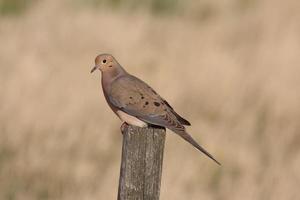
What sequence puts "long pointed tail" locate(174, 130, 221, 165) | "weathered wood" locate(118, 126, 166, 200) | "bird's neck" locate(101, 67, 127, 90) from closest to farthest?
"weathered wood" locate(118, 126, 166, 200)
"long pointed tail" locate(174, 130, 221, 165)
"bird's neck" locate(101, 67, 127, 90)

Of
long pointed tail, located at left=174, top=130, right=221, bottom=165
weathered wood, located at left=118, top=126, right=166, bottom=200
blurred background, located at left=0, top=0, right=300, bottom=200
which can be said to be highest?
blurred background, located at left=0, top=0, right=300, bottom=200

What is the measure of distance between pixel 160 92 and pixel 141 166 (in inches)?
242

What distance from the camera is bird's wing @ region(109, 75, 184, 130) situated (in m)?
5.92

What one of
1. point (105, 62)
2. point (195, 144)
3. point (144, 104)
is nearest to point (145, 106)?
point (144, 104)

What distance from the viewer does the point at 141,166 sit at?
4.84 meters

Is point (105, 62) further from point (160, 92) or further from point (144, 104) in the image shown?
point (160, 92)

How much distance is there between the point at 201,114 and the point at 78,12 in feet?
11.4

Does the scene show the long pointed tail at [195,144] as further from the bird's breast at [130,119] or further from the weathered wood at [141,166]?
the weathered wood at [141,166]

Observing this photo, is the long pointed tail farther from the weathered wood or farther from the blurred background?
the blurred background

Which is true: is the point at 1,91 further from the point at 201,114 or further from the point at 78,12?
the point at 78,12

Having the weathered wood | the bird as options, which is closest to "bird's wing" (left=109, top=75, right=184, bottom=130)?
the bird

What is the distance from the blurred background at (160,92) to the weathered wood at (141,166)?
10.9 ft

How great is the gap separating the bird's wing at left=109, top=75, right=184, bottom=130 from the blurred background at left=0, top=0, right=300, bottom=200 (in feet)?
7.36

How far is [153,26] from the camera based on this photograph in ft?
44.2
